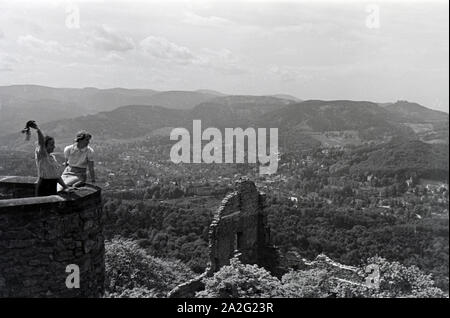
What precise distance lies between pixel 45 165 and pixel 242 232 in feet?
25.9

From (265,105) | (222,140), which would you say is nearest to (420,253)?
(222,140)

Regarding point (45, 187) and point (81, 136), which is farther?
point (81, 136)

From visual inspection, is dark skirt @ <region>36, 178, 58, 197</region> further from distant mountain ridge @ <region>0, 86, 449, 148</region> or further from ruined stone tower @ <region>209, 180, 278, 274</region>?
distant mountain ridge @ <region>0, 86, 449, 148</region>

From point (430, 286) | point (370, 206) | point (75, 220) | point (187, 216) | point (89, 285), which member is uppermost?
point (75, 220)

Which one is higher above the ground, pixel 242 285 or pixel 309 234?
pixel 242 285

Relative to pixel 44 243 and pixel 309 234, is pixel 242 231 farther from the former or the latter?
pixel 309 234

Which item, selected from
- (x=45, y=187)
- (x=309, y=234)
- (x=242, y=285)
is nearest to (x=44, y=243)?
(x=45, y=187)

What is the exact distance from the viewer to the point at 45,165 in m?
6.99

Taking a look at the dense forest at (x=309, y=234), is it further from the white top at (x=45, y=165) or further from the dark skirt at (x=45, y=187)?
the white top at (x=45, y=165)

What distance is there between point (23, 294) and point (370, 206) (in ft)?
246

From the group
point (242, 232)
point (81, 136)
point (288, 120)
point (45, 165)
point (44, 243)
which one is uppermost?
point (288, 120)

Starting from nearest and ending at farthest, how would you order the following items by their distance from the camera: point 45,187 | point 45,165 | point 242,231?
point 45,165 → point 45,187 → point 242,231
